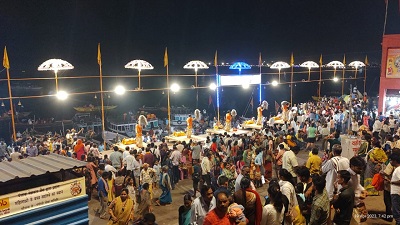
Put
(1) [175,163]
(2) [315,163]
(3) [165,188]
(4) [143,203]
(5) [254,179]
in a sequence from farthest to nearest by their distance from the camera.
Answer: (1) [175,163] < (5) [254,179] < (3) [165,188] < (2) [315,163] < (4) [143,203]

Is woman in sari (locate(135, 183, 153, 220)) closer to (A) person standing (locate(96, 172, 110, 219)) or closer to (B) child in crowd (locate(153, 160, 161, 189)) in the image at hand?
(A) person standing (locate(96, 172, 110, 219))

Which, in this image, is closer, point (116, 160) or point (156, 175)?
point (156, 175)

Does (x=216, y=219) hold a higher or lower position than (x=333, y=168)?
higher

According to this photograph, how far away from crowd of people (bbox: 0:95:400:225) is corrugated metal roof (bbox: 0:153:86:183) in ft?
4.36

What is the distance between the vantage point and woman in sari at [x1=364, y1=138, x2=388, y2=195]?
8.81 meters

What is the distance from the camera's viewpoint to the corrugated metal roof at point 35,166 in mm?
5677

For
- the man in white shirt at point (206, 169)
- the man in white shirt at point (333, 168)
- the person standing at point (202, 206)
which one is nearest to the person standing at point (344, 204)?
the man in white shirt at point (333, 168)

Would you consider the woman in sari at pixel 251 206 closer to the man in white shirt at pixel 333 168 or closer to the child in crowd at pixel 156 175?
the man in white shirt at pixel 333 168

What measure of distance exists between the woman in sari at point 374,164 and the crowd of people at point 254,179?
24mm

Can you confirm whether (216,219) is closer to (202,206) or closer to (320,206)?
(202,206)

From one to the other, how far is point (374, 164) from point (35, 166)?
318 inches

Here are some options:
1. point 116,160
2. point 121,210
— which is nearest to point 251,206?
point 121,210

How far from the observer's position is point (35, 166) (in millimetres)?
6152

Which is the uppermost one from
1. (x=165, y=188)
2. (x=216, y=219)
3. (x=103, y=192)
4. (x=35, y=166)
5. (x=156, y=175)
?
(x=35, y=166)
